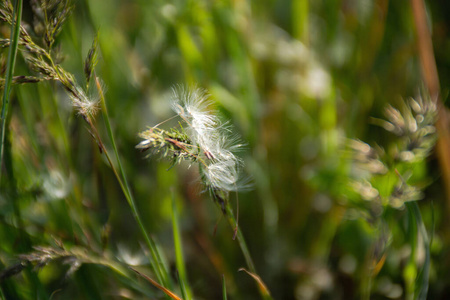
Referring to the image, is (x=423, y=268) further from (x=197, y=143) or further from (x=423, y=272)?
(x=197, y=143)

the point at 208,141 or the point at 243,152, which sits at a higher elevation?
the point at 208,141

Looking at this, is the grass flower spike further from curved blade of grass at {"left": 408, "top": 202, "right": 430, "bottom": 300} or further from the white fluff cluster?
curved blade of grass at {"left": 408, "top": 202, "right": 430, "bottom": 300}

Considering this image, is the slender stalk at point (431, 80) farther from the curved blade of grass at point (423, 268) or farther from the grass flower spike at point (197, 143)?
the grass flower spike at point (197, 143)

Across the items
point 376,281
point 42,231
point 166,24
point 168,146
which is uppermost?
point 166,24

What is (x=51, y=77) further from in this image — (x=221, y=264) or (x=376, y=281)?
(x=376, y=281)

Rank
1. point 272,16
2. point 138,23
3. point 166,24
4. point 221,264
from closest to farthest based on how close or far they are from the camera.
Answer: point 221,264, point 166,24, point 138,23, point 272,16

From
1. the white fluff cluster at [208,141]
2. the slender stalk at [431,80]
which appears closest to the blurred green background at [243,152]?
the slender stalk at [431,80]

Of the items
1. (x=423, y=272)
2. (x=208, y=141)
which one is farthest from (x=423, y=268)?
(x=208, y=141)

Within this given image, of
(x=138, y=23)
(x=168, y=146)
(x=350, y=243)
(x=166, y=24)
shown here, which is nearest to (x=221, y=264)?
(x=350, y=243)
